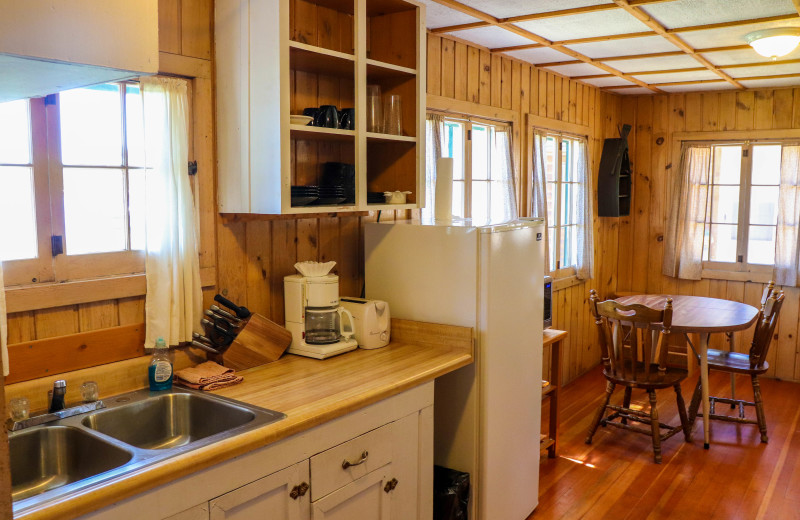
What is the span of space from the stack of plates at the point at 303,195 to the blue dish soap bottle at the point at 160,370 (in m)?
0.67

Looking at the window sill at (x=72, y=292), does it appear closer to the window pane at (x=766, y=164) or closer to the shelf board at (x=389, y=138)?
the shelf board at (x=389, y=138)

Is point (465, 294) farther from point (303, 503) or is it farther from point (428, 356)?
point (303, 503)

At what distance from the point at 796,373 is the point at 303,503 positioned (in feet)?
16.9

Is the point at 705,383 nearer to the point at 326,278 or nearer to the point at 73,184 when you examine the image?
the point at 326,278

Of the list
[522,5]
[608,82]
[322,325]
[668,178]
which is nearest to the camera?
[322,325]

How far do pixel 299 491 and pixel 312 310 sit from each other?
2.84 ft

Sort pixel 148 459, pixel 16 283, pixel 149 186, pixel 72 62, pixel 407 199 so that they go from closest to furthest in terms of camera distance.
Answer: pixel 72 62 → pixel 148 459 → pixel 16 283 → pixel 149 186 → pixel 407 199

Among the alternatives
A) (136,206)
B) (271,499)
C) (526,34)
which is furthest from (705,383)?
(136,206)

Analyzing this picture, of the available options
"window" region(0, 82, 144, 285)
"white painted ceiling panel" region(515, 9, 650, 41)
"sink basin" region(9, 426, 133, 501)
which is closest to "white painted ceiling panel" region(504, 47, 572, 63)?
"white painted ceiling panel" region(515, 9, 650, 41)

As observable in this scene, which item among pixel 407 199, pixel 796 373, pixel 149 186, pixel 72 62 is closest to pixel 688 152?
pixel 796 373

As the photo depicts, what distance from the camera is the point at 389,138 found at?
2.85 meters

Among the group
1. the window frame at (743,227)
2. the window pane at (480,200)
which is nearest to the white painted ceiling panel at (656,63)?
the window pane at (480,200)

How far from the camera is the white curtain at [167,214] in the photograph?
7.50 feet

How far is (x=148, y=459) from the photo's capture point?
1.65 metres
